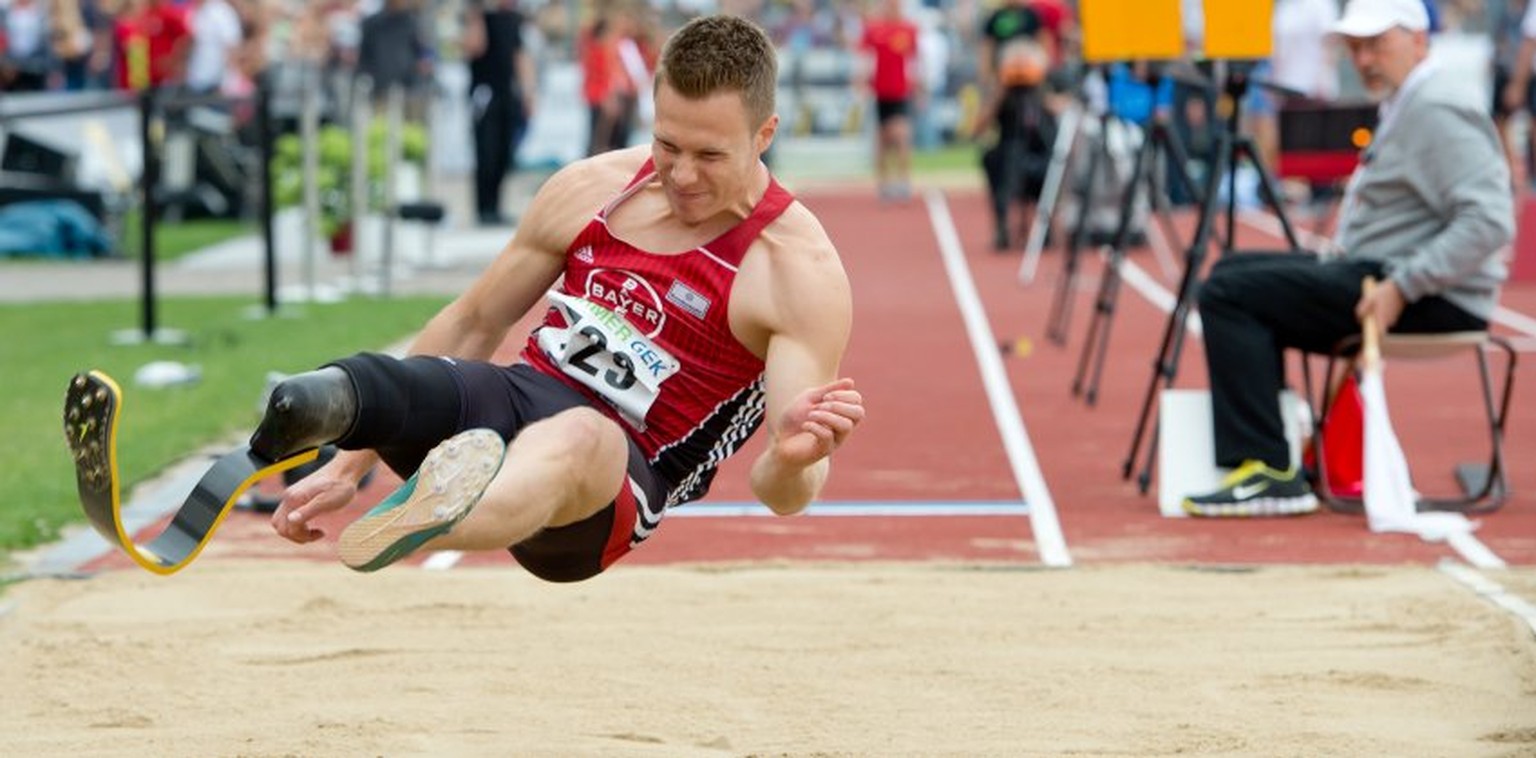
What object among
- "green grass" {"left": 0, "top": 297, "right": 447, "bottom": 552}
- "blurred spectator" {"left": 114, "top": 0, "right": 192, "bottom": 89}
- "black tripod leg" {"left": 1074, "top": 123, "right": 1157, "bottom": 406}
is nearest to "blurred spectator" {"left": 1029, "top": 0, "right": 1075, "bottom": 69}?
"green grass" {"left": 0, "top": 297, "right": 447, "bottom": 552}

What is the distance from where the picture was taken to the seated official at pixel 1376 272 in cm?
802

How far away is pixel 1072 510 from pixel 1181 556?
31.2 inches

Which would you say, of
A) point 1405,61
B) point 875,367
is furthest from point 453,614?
point 875,367

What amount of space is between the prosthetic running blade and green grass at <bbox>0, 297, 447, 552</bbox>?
3086mm

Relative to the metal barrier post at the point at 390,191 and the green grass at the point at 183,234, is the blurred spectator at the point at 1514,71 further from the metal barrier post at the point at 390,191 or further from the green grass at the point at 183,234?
the green grass at the point at 183,234

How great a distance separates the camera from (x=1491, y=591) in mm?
6816

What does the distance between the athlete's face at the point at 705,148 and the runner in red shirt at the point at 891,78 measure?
17.6m

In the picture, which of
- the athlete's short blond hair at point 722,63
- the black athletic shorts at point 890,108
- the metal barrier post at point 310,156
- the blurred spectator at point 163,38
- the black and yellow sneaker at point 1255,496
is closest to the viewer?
the athlete's short blond hair at point 722,63

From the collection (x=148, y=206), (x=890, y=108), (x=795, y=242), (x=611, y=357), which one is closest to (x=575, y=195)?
(x=611, y=357)

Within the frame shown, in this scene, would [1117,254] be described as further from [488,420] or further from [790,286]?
[488,420]

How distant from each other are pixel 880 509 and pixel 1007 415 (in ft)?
7.30

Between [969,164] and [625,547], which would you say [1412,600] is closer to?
[625,547]

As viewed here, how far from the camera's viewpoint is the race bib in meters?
5.08

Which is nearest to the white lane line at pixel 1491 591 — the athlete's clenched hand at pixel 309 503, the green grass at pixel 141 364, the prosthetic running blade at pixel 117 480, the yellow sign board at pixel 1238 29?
the yellow sign board at pixel 1238 29
